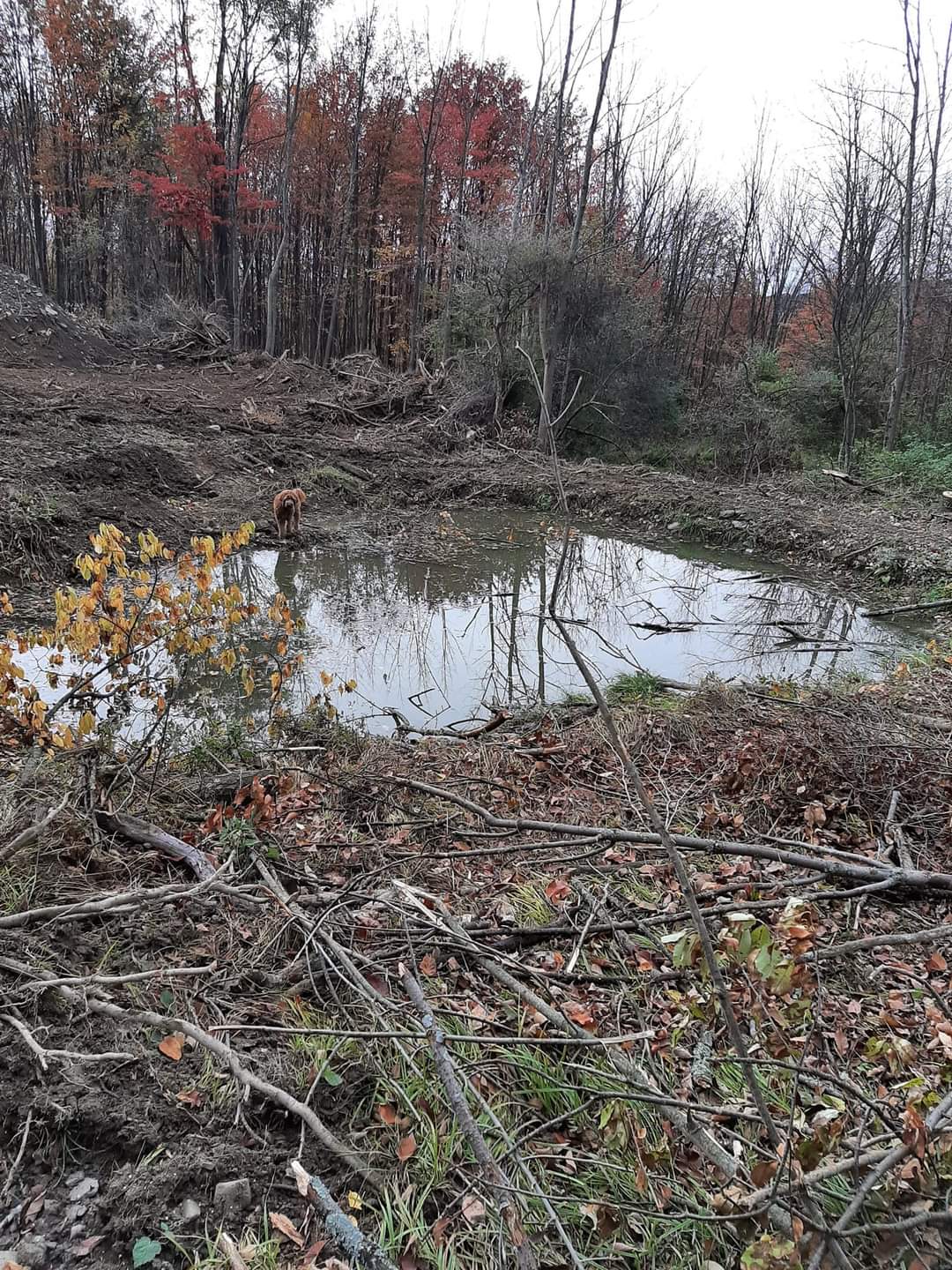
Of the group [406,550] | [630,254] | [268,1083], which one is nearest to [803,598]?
[406,550]

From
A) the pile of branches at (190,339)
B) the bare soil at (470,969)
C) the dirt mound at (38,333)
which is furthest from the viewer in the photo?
the pile of branches at (190,339)

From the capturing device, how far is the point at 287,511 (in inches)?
388

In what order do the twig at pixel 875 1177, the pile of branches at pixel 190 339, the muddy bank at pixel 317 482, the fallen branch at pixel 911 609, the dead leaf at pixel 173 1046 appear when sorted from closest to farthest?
the twig at pixel 875 1177 < the dead leaf at pixel 173 1046 < the fallen branch at pixel 911 609 < the muddy bank at pixel 317 482 < the pile of branches at pixel 190 339

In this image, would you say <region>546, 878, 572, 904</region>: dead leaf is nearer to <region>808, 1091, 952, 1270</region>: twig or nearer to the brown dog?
<region>808, 1091, 952, 1270</region>: twig

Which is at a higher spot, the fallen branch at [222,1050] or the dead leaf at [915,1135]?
the dead leaf at [915,1135]

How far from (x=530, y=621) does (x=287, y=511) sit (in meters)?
3.93

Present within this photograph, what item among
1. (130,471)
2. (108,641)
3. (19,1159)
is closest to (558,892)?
(19,1159)

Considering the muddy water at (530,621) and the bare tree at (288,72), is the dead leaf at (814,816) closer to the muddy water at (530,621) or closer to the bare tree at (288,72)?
the muddy water at (530,621)

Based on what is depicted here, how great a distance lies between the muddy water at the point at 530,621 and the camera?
20.8ft

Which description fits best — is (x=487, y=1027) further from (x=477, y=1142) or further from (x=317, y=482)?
(x=317, y=482)

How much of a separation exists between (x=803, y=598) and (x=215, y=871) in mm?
A: 8327

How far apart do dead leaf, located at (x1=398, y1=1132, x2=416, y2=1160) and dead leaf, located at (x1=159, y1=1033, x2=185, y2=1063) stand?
0.66 meters

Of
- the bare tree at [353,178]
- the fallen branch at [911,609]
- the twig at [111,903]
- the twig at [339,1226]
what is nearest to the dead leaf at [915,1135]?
the twig at [339,1226]

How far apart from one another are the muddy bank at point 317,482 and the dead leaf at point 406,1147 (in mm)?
7419
